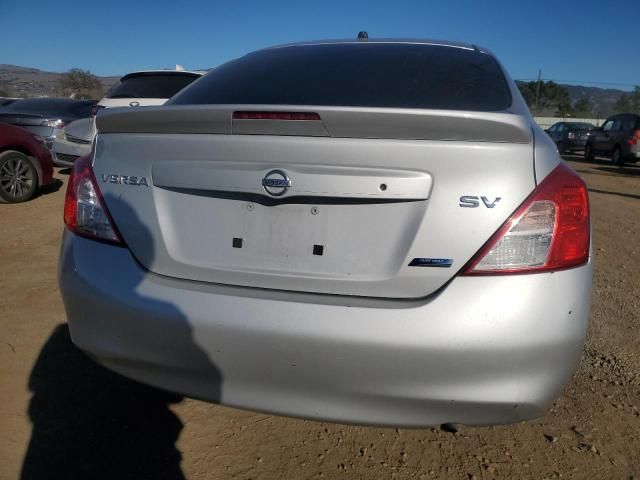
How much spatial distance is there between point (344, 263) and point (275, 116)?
0.49 m

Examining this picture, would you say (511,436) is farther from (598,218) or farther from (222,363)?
(598,218)

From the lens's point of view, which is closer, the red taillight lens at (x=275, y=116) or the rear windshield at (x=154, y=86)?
the red taillight lens at (x=275, y=116)

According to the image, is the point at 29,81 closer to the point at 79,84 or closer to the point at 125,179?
the point at 79,84

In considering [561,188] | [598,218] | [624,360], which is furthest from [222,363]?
[598,218]

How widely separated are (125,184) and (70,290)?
1.33 feet

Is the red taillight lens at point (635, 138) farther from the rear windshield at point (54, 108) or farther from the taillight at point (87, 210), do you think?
the taillight at point (87, 210)

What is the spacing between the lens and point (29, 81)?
56.3 meters

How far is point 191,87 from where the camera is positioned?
2.33 m

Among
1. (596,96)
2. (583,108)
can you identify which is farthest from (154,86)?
(596,96)

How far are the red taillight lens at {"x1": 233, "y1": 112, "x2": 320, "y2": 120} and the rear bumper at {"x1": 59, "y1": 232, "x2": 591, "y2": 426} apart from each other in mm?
526

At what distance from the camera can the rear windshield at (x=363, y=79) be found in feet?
6.07

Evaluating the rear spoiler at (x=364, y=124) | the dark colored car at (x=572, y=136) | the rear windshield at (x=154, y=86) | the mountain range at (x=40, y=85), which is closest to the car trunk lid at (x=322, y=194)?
the rear spoiler at (x=364, y=124)

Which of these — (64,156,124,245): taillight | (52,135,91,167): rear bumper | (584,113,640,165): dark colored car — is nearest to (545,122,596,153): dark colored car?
(584,113,640,165): dark colored car

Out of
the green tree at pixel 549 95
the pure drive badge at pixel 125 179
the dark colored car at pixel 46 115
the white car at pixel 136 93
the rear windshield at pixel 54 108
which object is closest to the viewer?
the pure drive badge at pixel 125 179
